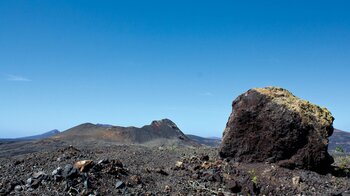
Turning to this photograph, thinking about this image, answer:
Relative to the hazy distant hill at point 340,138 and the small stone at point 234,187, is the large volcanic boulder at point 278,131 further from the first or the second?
the hazy distant hill at point 340,138

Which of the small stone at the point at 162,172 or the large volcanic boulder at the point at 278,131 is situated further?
the large volcanic boulder at the point at 278,131

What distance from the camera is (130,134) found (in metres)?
33.0

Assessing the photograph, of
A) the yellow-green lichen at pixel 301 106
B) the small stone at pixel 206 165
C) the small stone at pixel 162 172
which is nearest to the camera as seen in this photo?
the small stone at pixel 162 172

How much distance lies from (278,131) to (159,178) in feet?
14.3

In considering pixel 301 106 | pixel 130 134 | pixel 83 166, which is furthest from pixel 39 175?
pixel 130 134

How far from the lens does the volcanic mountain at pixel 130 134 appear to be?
A: 31.2 m

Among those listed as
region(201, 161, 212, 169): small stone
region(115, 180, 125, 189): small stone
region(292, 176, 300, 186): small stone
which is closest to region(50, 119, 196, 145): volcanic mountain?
region(201, 161, 212, 169): small stone

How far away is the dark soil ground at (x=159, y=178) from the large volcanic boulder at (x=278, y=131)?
1.40 feet

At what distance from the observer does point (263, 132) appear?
40.4 ft

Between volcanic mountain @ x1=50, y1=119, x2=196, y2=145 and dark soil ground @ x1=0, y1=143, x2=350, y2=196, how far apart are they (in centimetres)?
1838

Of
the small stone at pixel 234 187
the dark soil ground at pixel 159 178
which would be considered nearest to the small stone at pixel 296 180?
the dark soil ground at pixel 159 178

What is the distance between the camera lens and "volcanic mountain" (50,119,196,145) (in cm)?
3125

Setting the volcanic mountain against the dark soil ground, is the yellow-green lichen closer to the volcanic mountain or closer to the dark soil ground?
the dark soil ground

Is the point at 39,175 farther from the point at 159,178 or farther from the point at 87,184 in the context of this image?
the point at 159,178
